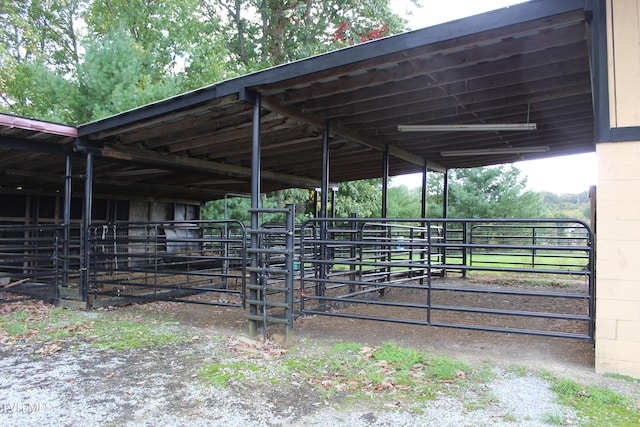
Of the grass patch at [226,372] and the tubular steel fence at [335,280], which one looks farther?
the tubular steel fence at [335,280]

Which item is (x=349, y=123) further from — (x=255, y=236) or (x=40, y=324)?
(x=40, y=324)

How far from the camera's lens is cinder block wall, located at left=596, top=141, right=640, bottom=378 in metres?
3.15

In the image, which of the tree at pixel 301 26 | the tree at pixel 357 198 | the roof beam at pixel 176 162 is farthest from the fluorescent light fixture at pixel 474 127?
the tree at pixel 357 198

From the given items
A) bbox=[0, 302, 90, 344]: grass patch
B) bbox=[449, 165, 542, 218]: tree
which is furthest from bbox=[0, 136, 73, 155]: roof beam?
bbox=[449, 165, 542, 218]: tree

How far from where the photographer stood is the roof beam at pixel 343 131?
16.8 ft

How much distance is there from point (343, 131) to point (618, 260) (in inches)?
158

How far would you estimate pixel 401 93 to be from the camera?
4.93 metres

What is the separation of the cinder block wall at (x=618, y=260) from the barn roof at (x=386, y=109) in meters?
1.14

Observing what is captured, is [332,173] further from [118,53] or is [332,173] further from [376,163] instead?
[118,53]

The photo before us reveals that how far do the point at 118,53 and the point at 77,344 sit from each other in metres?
9.55

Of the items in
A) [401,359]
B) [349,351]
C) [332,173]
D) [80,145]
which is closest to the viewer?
[401,359]

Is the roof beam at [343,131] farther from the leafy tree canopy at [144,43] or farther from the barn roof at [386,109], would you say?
the leafy tree canopy at [144,43]

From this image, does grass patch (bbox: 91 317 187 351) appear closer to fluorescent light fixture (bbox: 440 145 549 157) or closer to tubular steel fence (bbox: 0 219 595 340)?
tubular steel fence (bbox: 0 219 595 340)

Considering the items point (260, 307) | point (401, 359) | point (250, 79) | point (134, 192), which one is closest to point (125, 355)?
point (260, 307)
